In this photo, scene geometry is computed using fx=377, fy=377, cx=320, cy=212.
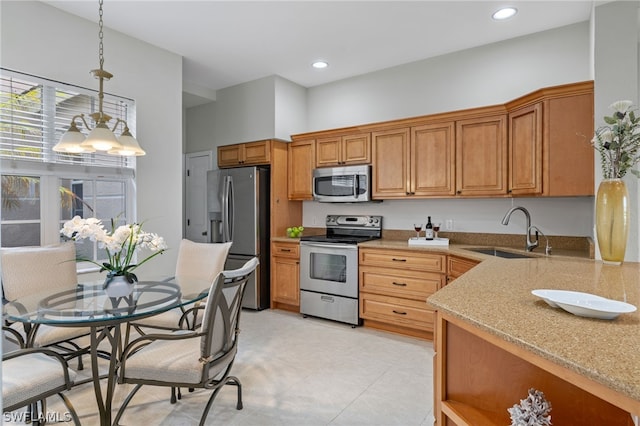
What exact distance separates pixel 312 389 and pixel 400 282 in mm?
1468

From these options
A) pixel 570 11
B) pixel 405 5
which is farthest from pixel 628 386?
pixel 570 11

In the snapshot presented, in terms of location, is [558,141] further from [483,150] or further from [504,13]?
[504,13]

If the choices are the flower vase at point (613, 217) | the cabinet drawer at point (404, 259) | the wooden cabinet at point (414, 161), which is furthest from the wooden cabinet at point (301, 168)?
the flower vase at point (613, 217)

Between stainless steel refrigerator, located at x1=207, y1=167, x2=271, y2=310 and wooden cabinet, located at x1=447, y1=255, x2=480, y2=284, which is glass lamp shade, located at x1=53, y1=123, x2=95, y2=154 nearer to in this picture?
stainless steel refrigerator, located at x1=207, y1=167, x2=271, y2=310

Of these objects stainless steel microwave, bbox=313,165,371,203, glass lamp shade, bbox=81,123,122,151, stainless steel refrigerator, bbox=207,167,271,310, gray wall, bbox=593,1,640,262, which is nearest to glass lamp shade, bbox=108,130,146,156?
glass lamp shade, bbox=81,123,122,151

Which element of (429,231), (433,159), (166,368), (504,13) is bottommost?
(166,368)

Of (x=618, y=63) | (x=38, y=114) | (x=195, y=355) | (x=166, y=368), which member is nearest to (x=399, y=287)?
(x=195, y=355)

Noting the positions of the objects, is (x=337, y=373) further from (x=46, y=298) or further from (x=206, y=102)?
(x=206, y=102)

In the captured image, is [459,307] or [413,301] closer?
[459,307]

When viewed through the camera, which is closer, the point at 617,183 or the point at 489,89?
the point at 617,183

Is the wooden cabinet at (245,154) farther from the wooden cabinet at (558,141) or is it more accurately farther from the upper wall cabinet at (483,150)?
the wooden cabinet at (558,141)

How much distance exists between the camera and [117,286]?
2.20 metres

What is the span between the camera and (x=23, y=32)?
9.16ft

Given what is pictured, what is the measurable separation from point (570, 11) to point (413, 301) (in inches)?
110
